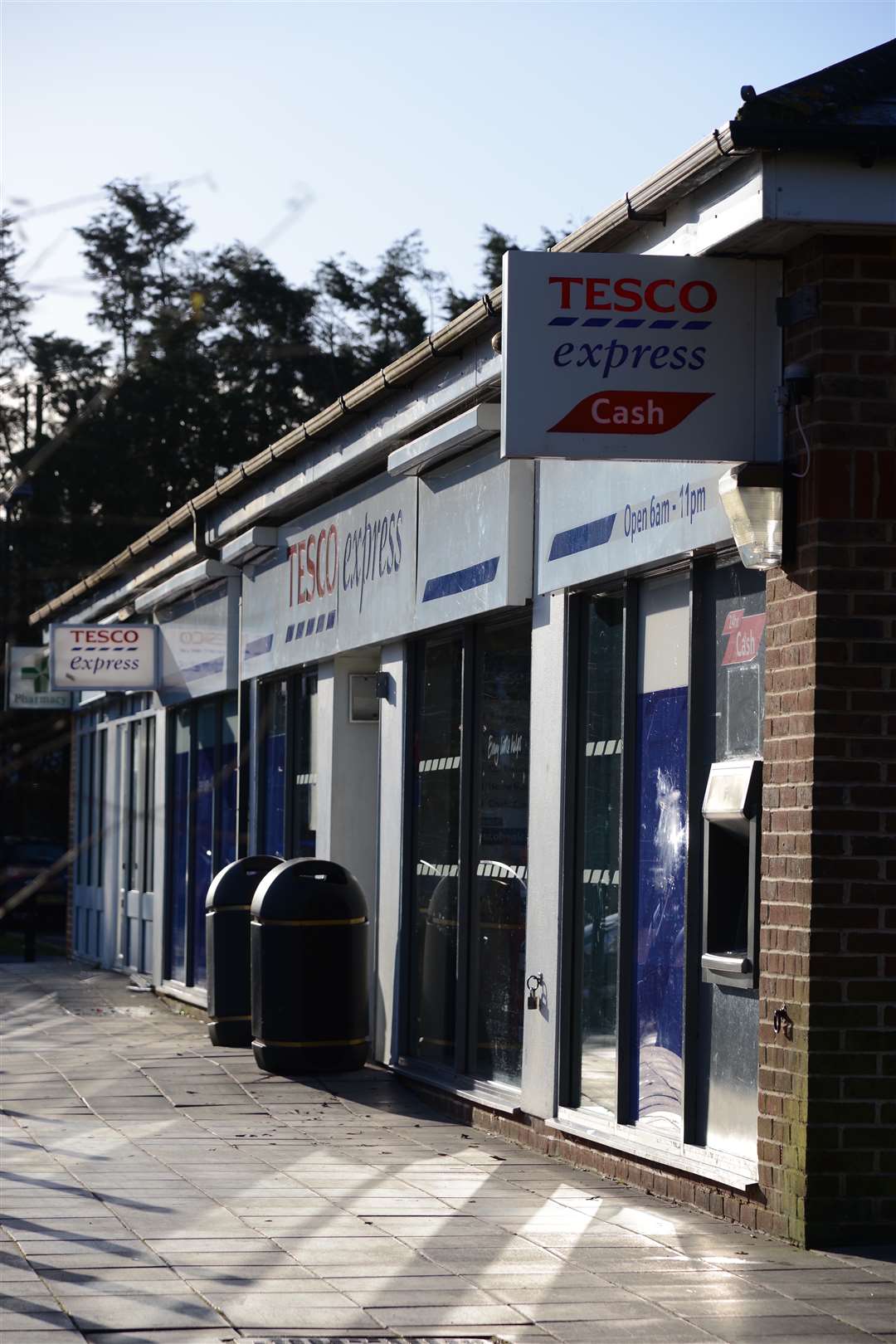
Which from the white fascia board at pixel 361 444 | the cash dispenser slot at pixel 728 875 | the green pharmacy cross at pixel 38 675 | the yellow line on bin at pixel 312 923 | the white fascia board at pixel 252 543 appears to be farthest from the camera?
the green pharmacy cross at pixel 38 675

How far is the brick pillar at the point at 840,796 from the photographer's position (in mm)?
6480

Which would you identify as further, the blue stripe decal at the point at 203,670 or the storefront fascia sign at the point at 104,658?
the storefront fascia sign at the point at 104,658

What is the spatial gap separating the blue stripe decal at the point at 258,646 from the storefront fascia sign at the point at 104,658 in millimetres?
3437

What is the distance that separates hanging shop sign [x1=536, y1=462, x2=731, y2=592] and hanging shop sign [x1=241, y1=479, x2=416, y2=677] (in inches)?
92.1

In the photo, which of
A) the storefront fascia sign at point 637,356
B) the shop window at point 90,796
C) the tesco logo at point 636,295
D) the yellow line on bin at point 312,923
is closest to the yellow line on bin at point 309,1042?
the yellow line on bin at point 312,923

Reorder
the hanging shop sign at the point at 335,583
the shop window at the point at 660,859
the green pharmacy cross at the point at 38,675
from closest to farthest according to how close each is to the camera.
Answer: the shop window at the point at 660,859 → the hanging shop sign at the point at 335,583 → the green pharmacy cross at the point at 38,675

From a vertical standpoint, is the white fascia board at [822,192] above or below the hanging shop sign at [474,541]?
above

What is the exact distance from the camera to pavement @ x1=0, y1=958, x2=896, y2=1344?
5.30m

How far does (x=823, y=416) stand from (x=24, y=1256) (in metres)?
3.89

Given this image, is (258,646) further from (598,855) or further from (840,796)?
(840,796)

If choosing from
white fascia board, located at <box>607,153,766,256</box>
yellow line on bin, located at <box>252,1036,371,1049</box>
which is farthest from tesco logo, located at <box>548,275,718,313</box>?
yellow line on bin, located at <box>252,1036,371,1049</box>

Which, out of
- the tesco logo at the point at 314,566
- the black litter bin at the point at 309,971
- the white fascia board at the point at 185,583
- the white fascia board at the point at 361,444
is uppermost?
the white fascia board at the point at 361,444

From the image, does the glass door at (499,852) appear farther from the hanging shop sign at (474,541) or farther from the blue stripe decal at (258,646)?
the blue stripe decal at (258,646)

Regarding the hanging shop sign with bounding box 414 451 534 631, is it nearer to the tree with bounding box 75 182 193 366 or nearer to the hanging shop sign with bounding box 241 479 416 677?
the hanging shop sign with bounding box 241 479 416 677
